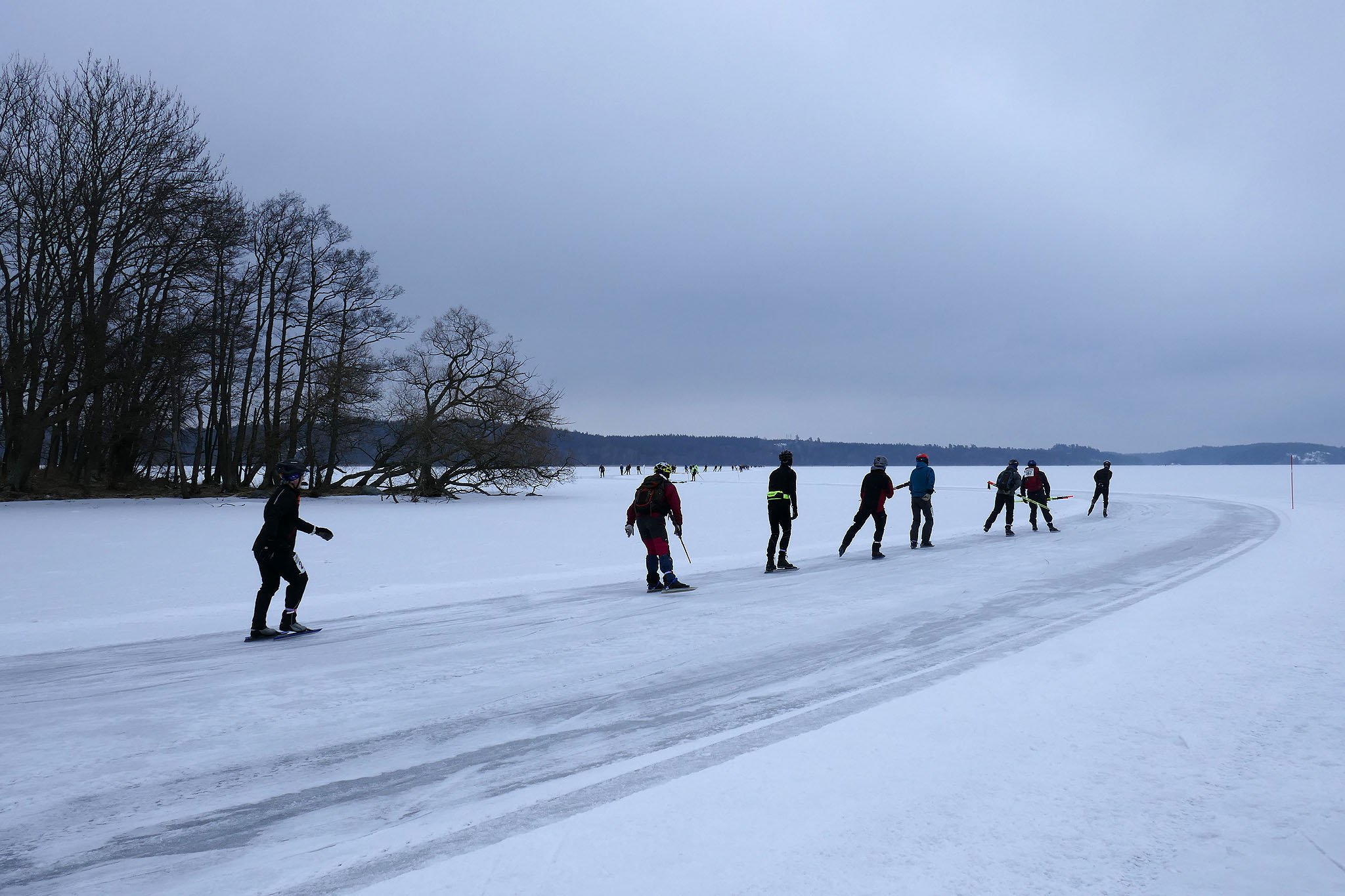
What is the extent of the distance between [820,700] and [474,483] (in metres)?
33.0

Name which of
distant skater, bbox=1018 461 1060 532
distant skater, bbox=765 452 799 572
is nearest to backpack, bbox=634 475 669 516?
distant skater, bbox=765 452 799 572

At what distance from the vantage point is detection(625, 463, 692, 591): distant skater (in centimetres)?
1067

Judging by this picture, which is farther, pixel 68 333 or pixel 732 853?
pixel 68 333

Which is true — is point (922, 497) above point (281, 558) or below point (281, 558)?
above

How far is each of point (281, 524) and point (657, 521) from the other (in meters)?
4.71

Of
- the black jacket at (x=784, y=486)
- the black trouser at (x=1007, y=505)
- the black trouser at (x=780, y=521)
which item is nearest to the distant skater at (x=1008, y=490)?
the black trouser at (x=1007, y=505)

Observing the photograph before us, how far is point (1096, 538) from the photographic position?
17359mm

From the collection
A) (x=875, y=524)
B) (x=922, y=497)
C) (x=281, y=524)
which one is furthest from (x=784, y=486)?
(x=281, y=524)

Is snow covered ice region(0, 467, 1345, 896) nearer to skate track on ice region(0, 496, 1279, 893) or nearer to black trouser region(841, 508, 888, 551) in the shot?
skate track on ice region(0, 496, 1279, 893)

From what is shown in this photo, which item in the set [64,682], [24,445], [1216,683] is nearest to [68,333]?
[24,445]

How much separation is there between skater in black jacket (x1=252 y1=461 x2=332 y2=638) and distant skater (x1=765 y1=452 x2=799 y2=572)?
6882 mm

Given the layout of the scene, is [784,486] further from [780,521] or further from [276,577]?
[276,577]

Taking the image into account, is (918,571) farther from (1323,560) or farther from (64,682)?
(64,682)

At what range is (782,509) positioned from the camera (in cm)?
1287
